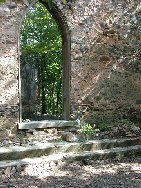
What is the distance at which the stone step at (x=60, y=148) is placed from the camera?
215 inches

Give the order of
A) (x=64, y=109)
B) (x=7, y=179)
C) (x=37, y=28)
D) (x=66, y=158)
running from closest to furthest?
(x=7, y=179) < (x=66, y=158) < (x=64, y=109) < (x=37, y=28)

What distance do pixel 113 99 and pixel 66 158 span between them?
207 cm

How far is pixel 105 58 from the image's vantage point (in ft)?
23.4

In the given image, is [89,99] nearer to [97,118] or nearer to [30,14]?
[97,118]

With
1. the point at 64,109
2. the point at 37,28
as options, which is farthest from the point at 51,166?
the point at 37,28

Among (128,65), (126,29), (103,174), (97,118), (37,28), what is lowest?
(103,174)

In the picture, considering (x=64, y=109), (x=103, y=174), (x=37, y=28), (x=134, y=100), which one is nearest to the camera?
(x=103, y=174)

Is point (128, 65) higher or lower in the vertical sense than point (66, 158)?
higher

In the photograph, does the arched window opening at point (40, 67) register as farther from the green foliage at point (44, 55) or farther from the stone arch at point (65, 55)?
the stone arch at point (65, 55)

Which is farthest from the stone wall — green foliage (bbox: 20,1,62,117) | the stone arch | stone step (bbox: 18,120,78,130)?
green foliage (bbox: 20,1,62,117)

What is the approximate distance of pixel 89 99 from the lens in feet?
23.1

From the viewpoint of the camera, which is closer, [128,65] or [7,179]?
[7,179]

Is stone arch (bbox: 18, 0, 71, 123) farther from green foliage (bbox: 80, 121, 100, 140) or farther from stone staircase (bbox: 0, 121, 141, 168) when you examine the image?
green foliage (bbox: 80, 121, 100, 140)

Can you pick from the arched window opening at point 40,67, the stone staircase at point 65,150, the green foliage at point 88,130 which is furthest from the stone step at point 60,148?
the arched window opening at point 40,67
